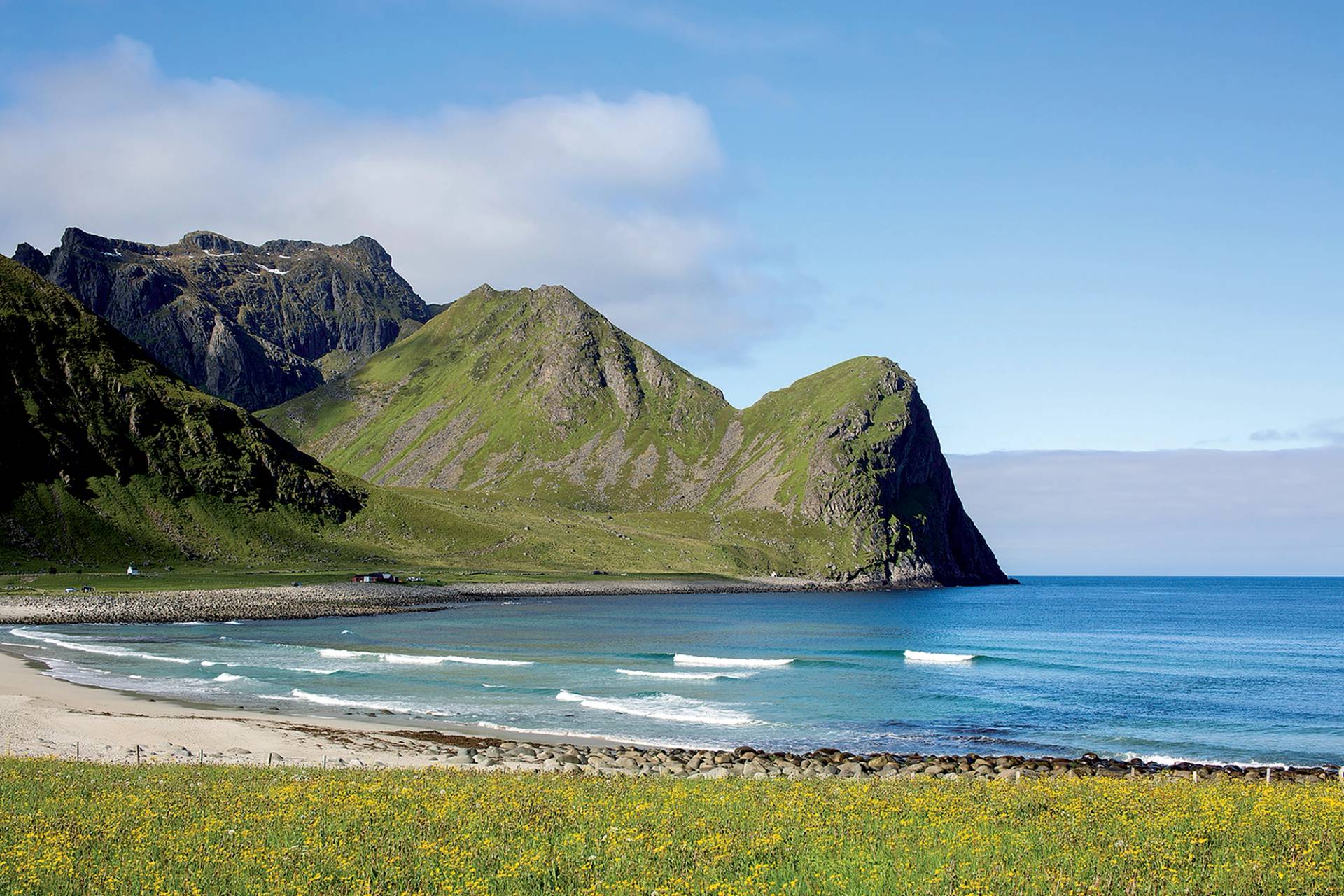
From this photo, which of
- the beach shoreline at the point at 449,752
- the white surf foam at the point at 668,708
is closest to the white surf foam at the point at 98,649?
the beach shoreline at the point at 449,752

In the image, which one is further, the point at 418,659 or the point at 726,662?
the point at 726,662

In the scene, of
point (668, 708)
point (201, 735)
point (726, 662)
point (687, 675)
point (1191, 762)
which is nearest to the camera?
point (201, 735)

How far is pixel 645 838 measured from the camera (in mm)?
16531

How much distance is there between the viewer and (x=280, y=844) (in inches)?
624

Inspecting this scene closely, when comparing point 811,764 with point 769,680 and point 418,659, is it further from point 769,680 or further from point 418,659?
point 418,659

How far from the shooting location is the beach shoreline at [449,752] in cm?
3431

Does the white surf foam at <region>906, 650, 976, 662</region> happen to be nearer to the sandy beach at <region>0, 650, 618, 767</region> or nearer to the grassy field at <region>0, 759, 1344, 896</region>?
the sandy beach at <region>0, 650, 618, 767</region>

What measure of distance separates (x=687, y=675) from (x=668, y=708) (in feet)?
57.0

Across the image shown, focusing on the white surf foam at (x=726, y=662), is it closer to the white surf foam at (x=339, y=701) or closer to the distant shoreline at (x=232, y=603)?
the white surf foam at (x=339, y=701)

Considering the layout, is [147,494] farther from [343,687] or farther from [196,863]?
[196,863]

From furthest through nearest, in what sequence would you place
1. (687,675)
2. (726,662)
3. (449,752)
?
(726,662) < (687,675) < (449,752)

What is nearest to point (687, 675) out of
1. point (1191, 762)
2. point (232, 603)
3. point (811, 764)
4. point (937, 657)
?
point (937, 657)

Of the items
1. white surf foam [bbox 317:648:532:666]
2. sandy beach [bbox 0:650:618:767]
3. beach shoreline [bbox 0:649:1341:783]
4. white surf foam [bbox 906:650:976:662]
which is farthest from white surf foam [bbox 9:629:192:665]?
white surf foam [bbox 906:650:976:662]

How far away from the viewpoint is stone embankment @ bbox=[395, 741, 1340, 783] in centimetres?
3525
